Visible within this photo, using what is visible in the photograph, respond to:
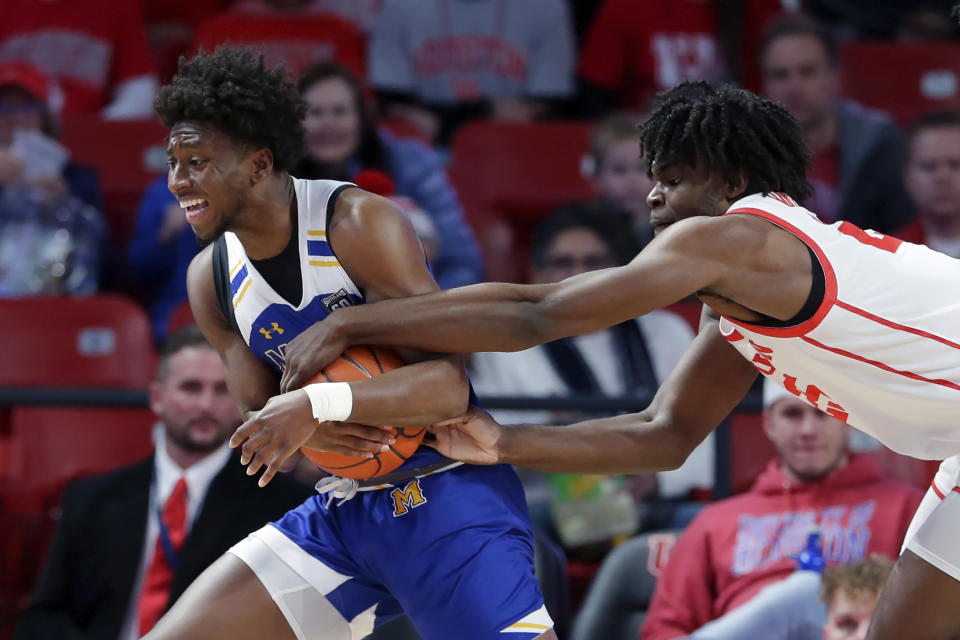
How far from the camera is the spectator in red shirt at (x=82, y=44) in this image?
720 cm

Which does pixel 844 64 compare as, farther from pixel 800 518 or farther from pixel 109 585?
pixel 109 585

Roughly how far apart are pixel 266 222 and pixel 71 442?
2.34m

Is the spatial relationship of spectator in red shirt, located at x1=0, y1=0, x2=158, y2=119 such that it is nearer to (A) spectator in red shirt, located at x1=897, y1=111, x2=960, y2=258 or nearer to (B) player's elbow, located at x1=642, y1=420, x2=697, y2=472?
(A) spectator in red shirt, located at x1=897, y1=111, x2=960, y2=258

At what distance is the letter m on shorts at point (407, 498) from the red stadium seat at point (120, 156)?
3.92 m

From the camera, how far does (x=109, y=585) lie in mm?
4656

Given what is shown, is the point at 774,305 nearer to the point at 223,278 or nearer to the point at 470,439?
the point at 470,439

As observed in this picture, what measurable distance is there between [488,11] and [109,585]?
380cm

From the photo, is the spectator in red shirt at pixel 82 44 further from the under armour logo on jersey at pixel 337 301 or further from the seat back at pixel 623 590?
the under armour logo on jersey at pixel 337 301

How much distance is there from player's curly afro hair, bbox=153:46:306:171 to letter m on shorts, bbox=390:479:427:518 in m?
0.83

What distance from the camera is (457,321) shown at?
3143mm

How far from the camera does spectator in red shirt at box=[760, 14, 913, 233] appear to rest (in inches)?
258

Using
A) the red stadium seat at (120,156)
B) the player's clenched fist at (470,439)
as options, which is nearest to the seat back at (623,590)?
the player's clenched fist at (470,439)

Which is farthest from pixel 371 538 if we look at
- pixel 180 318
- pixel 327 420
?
pixel 180 318

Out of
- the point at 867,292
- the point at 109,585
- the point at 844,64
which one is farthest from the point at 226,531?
the point at 844,64
